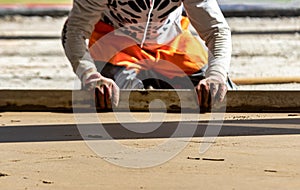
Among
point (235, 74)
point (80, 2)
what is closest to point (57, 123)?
point (80, 2)

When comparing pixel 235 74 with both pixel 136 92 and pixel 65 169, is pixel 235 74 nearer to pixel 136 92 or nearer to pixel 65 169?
pixel 136 92

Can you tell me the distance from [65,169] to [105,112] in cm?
103

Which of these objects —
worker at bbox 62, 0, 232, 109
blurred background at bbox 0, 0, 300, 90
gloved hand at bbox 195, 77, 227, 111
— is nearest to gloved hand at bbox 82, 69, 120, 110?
worker at bbox 62, 0, 232, 109

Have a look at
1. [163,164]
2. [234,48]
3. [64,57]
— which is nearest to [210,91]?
[163,164]

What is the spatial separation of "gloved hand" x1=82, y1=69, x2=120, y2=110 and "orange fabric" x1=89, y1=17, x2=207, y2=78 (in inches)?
15.3

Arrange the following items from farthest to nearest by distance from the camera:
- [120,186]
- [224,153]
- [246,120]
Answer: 1. [246,120]
2. [224,153]
3. [120,186]

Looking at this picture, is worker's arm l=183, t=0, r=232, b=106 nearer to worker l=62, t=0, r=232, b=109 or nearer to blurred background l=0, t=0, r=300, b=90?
worker l=62, t=0, r=232, b=109

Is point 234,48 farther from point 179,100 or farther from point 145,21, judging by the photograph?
point 179,100

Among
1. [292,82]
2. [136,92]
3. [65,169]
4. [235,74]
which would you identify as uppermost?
[65,169]

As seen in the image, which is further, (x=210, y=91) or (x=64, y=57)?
(x=64, y=57)

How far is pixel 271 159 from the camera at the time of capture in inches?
121

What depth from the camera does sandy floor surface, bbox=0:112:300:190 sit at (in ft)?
9.10

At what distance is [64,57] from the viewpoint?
6957mm

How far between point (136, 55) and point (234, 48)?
3.22 meters
